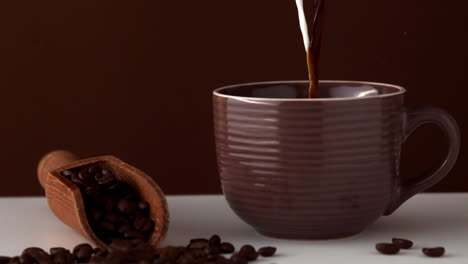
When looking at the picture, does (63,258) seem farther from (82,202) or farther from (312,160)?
(312,160)

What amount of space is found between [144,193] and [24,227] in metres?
0.18

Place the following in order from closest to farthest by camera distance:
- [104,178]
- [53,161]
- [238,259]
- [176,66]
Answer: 1. [238,259]
2. [104,178]
3. [53,161]
4. [176,66]

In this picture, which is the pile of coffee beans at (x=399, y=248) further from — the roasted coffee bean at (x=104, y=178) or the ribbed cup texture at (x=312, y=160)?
the roasted coffee bean at (x=104, y=178)

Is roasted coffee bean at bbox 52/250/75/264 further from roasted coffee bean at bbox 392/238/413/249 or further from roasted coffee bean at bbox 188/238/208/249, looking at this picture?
roasted coffee bean at bbox 392/238/413/249

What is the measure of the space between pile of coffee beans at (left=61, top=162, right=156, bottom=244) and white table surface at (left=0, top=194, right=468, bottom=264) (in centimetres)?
5

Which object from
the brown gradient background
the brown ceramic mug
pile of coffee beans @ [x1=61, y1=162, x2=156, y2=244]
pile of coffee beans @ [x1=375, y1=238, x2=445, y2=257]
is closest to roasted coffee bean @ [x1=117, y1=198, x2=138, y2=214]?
pile of coffee beans @ [x1=61, y1=162, x2=156, y2=244]

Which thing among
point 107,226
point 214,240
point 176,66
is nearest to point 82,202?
point 107,226

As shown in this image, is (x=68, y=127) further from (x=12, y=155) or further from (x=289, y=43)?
(x=289, y=43)

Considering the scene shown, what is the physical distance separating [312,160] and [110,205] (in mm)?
226

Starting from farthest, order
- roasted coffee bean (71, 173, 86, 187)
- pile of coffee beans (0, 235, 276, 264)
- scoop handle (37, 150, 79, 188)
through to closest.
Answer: scoop handle (37, 150, 79, 188)
roasted coffee bean (71, 173, 86, 187)
pile of coffee beans (0, 235, 276, 264)

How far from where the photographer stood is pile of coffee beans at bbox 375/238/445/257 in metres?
0.93

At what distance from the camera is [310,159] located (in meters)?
0.95

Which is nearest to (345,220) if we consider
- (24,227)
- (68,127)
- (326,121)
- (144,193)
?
(326,121)

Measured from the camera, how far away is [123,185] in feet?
3.37
